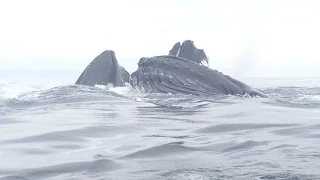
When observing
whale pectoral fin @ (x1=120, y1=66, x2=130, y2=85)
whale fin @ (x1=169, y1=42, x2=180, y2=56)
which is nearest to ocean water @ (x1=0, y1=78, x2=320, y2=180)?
whale pectoral fin @ (x1=120, y1=66, x2=130, y2=85)

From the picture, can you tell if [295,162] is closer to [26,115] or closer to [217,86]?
[26,115]

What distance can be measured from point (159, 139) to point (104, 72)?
26.9ft

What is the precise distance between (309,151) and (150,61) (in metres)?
7.54

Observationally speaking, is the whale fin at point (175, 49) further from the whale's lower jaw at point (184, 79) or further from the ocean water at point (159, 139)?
the ocean water at point (159, 139)

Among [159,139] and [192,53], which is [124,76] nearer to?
[192,53]

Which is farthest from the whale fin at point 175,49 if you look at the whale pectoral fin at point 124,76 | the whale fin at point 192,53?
the whale pectoral fin at point 124,76

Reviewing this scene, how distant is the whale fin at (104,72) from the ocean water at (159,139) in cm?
324

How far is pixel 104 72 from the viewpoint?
13.8m

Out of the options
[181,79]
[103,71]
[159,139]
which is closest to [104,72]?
[103,71]

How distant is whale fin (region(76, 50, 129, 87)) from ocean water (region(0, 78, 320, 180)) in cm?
324

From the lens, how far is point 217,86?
38.6ft

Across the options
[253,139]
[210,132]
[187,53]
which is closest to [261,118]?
[210,132]

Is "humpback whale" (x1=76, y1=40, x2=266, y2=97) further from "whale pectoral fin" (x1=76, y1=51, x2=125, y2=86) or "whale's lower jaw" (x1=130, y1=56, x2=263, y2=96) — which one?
"whale pectoral fin" (x1=76, y1=51, x2=125, y2=86)

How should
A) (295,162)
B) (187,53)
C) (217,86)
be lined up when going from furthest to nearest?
(187,53) → (217,86) → (295,162)
